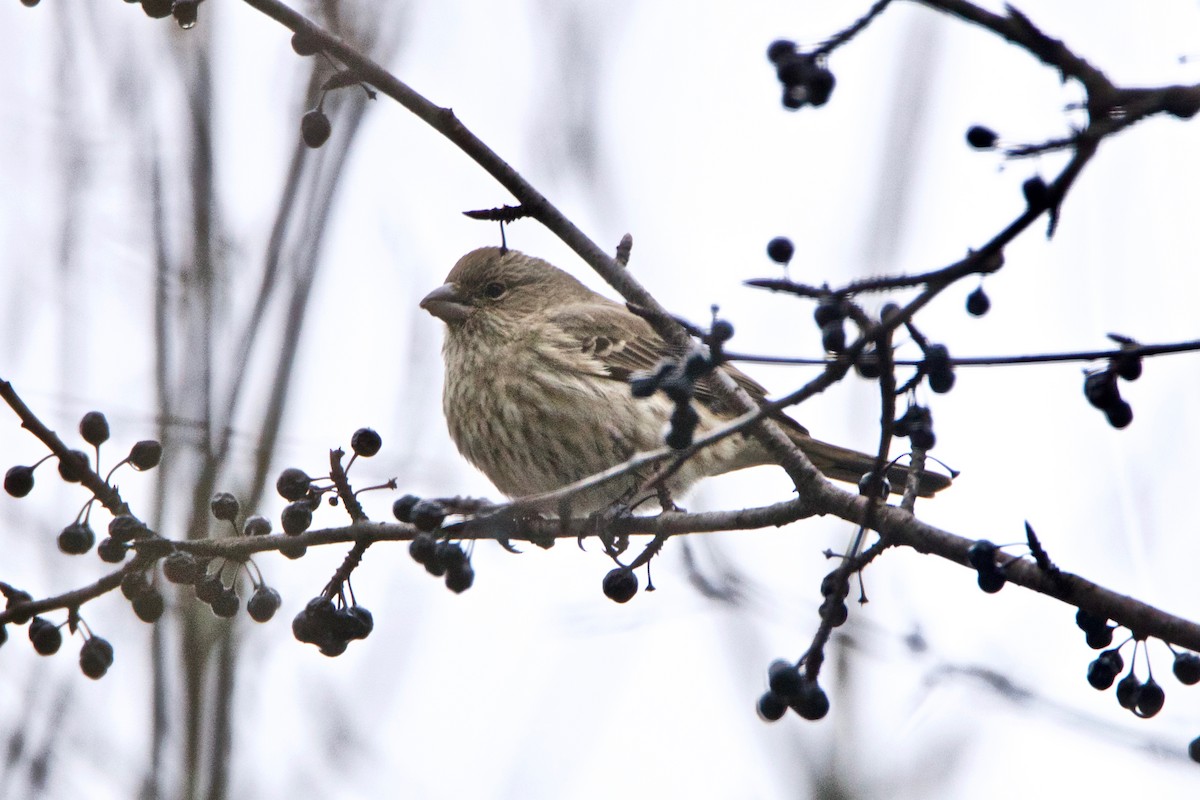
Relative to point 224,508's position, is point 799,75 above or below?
above

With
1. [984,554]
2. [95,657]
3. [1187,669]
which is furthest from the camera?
[95,657]

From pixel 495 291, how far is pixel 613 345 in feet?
2.73

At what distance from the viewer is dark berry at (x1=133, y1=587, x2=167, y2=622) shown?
2932 mm

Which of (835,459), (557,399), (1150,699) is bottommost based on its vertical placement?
(1150,699)

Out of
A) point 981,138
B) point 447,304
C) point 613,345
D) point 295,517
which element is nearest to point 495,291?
point 447,304

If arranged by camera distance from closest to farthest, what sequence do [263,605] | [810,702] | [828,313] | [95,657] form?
→ 1. [828,313]
2. [810,702]
3. [95,657]
4. [263,605]

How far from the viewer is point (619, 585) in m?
3.48

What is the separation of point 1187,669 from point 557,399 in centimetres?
320

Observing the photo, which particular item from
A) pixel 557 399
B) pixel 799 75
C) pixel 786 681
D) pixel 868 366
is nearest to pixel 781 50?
pixel 799 75

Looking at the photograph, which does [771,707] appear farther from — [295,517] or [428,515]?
[295,517]

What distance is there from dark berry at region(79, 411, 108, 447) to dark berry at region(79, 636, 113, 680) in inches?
18.4

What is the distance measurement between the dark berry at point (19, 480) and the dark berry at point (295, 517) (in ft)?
1.92

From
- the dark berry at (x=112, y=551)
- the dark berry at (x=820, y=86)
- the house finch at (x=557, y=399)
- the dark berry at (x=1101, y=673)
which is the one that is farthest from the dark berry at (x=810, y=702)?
the house finch at (x=557, y=399)

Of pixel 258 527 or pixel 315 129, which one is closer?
pixel 315 129
